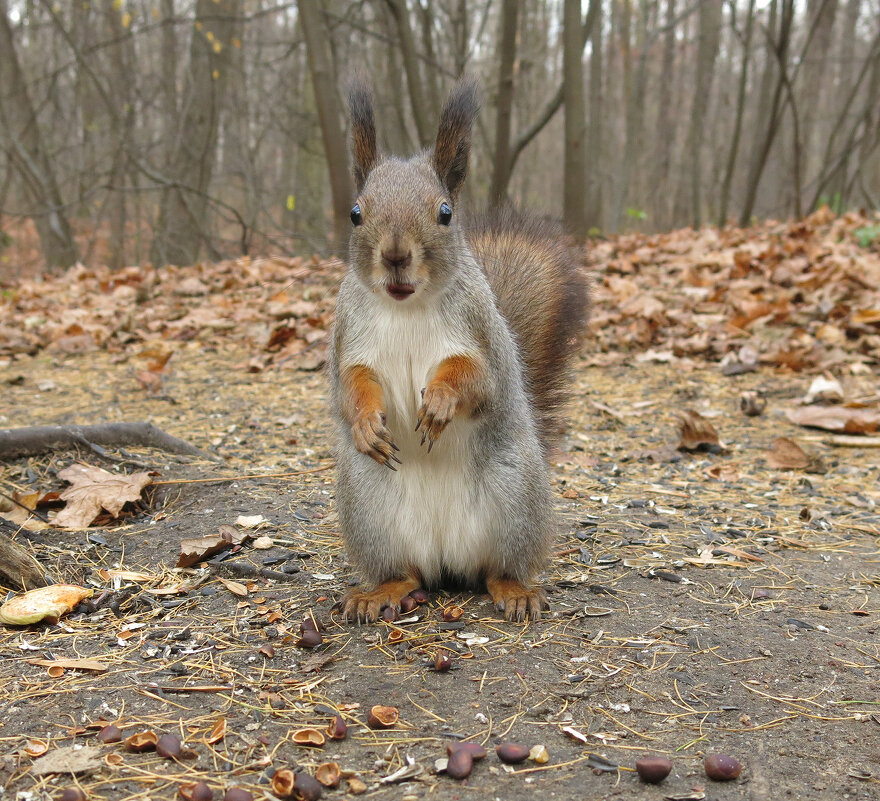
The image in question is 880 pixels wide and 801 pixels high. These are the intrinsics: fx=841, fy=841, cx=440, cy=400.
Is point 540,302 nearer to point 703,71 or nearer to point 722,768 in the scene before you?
point 722,768

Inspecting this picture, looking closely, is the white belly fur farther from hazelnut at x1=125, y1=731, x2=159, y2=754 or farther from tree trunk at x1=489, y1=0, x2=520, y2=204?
tree trunk at x1=489, y1=0, x2=520, y2=204

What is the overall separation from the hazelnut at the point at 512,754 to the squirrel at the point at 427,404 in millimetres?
546

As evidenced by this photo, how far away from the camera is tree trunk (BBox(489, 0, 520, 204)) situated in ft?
20.8

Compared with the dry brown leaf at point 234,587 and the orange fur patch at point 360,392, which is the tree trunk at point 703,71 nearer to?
the orange fur patch at point 360,392

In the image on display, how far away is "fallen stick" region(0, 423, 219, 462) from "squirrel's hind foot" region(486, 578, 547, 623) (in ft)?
4.84

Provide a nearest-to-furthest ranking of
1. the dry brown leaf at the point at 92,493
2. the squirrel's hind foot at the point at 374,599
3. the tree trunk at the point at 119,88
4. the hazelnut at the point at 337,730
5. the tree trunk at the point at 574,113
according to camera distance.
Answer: the hazelnut at the point at 337,730 → the squirrel's hind foot at the point at 374,599 → the dry brown leaf at the point at 92,493 → the tree trunk at the point at 574,113 → the tree trunk at the point at 119,88

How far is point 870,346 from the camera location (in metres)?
4.25

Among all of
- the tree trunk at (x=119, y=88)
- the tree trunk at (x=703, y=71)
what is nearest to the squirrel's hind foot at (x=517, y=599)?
the tree trunk at (x=119, y=88)

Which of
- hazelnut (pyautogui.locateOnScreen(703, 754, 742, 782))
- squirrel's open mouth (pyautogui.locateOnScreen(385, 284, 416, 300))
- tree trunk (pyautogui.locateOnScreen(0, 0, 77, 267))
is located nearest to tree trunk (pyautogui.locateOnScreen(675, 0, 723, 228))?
tree trunk (pyautogui.locateOnScreen(0, 0, 77, 267))

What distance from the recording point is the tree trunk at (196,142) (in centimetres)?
927

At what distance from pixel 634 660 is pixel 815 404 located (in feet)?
7.88

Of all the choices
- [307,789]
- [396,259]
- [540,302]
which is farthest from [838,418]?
[307,789]

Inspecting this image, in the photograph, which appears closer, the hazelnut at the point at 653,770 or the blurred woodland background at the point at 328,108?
the hazelnut at the point at 653,770

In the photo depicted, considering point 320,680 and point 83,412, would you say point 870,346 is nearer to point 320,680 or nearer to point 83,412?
point 320,680
